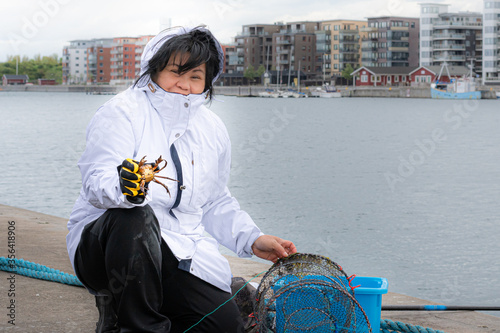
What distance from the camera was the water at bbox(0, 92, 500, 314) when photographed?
37.4 feet

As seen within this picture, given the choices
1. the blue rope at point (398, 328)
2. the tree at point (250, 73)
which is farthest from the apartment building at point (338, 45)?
the blue rope at point (398, 328)

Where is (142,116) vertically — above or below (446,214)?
above

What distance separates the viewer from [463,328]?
14.0ft

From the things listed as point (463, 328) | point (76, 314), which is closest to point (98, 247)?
point (76, 314)

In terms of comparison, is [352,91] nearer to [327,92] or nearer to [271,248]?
[327,92]

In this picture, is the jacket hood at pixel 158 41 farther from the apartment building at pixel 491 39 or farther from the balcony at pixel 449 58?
the balcony at pixel 449 58

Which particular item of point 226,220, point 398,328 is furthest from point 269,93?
point 226,220

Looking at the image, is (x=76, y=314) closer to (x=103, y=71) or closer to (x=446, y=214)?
(x=446, y=214)

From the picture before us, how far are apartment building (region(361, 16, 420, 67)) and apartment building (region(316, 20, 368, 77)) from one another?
3022 millimetres

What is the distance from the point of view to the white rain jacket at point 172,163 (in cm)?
290

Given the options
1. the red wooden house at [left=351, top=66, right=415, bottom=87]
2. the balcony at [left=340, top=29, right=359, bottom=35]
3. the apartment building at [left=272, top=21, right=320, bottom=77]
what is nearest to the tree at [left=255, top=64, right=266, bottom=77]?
the apartment building at [left=272, top=21, right=320, bottom=77]

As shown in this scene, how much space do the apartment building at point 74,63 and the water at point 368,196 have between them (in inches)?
5166

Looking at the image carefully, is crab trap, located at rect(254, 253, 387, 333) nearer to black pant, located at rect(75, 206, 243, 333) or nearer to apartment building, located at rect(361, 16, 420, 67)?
black pant, located at rect(75, 206, 243, 333)

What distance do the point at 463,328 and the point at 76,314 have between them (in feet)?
7.16
